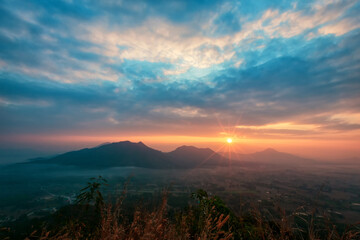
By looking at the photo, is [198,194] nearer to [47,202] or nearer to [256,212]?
[256,212]

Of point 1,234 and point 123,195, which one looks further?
point 123,195

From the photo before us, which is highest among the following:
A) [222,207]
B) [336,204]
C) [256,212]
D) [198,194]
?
[256,212]

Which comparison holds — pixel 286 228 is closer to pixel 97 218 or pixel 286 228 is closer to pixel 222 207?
pixel 222 207

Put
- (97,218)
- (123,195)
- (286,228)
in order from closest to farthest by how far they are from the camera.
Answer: (286,228)
(123,195)
(97,218)

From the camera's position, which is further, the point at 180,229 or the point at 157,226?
the point at 180,229

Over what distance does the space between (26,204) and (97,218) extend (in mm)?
151811

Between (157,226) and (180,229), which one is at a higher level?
(157,226)

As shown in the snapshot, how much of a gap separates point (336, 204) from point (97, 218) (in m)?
137

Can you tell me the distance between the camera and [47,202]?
10325cm

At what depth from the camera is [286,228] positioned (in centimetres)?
334

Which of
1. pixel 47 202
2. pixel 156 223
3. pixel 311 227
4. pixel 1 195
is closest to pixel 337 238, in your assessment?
pixel 311 227

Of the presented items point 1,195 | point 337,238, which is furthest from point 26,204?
point 337,238

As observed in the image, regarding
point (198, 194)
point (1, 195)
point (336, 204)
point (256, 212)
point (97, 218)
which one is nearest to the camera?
point (256, 212)

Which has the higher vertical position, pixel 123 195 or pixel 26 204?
pixel 123 195
